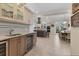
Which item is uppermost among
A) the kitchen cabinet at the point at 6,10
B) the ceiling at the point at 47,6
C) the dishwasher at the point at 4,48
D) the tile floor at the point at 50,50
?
the ceiling at the point at 47,6

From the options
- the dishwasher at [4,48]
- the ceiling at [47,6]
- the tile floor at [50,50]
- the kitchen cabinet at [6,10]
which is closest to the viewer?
the dishwasher at [4,48]

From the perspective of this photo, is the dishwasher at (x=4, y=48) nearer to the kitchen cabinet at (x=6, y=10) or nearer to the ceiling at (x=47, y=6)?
the kitchen cabinet at (x=6, y=10)

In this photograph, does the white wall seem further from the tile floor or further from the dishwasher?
the dishwasher

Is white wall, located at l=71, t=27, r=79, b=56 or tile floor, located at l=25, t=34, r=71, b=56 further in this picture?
tile floor, located at l=25, t=34, r=71, b=56

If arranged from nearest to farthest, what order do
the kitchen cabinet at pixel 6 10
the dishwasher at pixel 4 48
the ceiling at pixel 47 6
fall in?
the dishwasher at pixel 4 48 → the kitchen cabinet at pixel 6 10 → the ceiling at pixel 47 6

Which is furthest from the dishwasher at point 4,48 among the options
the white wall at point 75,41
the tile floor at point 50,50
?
the white wall at point 75,41

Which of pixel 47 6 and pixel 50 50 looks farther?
pixel 47 6

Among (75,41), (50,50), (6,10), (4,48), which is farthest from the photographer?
(50,50)

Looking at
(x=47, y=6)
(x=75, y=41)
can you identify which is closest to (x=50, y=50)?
(x=75, y=41)

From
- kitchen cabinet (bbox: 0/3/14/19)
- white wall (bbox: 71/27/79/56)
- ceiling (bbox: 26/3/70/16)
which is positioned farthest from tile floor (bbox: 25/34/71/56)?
ceiling (bbox: 26/3/70/16)

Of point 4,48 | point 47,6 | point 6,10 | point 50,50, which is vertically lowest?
point 50,50

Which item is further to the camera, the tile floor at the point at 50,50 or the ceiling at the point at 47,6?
the ceiling at the point at 47,6

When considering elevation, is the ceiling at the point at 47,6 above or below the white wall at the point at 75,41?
above

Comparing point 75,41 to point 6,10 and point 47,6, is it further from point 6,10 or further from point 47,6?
point 47,6
